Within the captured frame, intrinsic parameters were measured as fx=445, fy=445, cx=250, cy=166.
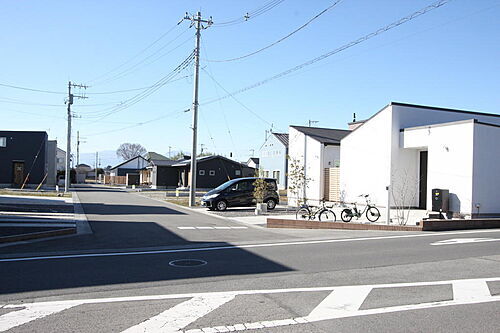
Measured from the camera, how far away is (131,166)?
85312mm

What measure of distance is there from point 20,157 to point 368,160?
36294 mm

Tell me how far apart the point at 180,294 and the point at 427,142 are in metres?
17.0

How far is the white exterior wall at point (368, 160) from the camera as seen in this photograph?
22.6 meters

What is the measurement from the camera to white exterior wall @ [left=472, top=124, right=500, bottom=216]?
1862 cm

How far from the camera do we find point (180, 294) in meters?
6.65

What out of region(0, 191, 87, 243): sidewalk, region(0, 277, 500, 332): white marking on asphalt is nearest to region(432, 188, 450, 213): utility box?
region(0, 277, 500, 332): white marking on asphalt

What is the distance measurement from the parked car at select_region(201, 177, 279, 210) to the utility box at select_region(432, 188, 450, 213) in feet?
27.7

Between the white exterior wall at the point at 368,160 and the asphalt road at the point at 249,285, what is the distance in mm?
9878

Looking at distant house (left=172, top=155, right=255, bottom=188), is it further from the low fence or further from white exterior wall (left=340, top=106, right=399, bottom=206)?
white exterior wall (left=340, top=106, right=399, bottom=206)

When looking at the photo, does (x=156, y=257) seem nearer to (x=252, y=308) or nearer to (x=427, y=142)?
(x=252, y=308)

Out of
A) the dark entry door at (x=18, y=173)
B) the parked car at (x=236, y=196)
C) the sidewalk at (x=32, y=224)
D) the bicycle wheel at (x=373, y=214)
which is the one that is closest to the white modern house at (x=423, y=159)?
the bicycle wheel at (x=373, y=214)

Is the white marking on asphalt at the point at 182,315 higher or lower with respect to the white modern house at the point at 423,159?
lower

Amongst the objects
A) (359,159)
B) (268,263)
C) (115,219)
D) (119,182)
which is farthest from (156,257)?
(119,182)

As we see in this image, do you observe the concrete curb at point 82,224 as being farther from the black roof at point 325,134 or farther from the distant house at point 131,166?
the distant house at point 131,166
